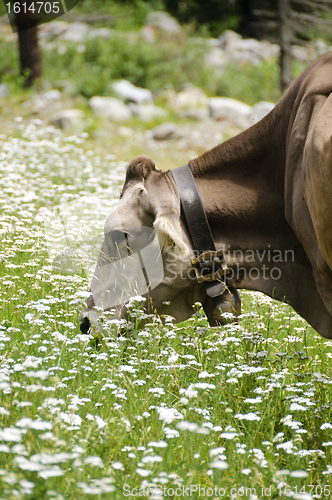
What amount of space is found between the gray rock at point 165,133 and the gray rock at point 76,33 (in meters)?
9.05

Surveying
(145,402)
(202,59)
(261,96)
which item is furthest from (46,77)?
(145,402)

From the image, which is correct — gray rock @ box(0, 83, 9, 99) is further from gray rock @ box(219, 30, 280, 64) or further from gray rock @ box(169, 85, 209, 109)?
gray rock @ box(219, 30, 280, 64)

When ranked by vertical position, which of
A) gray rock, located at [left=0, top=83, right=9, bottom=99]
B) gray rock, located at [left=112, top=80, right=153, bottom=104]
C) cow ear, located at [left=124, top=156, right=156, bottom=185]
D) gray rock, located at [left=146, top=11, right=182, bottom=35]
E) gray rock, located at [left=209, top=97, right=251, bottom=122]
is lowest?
gray rock, located at [left=209, top=97, right=251, bottom=122]

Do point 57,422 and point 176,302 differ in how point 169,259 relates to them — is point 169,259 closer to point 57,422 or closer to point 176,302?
point 176,302

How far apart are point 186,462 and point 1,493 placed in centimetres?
89

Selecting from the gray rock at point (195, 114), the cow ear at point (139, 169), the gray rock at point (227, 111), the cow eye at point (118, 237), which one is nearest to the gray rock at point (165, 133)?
the gray rock at point (195, 114)

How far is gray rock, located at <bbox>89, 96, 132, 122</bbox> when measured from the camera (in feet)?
50.2

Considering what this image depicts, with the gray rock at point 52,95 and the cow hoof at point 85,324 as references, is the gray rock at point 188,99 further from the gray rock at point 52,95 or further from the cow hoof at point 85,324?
the cow hoof at point 85,324

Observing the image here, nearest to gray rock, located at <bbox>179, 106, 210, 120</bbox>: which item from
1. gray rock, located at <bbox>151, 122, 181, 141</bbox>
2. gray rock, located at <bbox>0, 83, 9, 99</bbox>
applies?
gray rock, located at <bbox>151, 122, 181, 141</bbox>

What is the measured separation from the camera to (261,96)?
2133 centimetres

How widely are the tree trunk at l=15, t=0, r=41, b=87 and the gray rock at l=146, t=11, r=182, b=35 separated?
380 inches

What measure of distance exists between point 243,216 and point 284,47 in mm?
19432

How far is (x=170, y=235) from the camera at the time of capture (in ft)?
11.1

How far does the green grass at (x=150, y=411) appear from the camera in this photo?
1.84m
